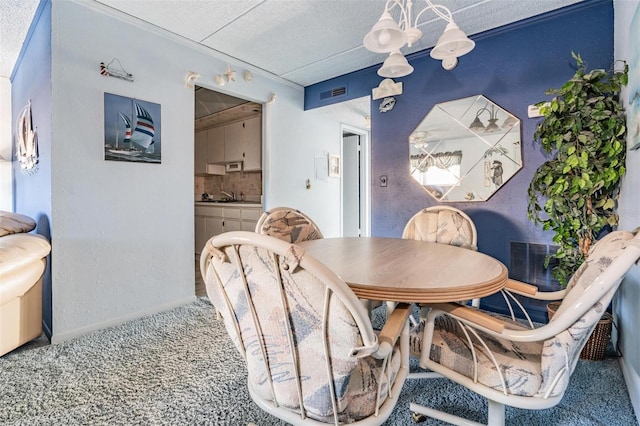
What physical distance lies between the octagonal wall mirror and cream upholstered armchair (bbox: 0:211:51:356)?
10.3 ft

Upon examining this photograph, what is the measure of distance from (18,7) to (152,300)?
244 cm

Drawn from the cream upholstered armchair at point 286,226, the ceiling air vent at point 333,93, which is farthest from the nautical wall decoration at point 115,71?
the ceiling air vent at point 333,93

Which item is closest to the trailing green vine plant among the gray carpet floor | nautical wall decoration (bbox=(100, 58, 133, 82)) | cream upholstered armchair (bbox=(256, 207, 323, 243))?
the gray carpet floor

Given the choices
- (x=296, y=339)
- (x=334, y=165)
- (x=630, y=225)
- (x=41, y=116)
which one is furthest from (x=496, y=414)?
(x=334, y=165)

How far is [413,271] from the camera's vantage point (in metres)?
1.25

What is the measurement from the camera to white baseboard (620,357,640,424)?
1453 mm

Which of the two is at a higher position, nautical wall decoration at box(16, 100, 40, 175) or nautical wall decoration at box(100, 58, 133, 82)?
nautical wall decoration at box(100, 58, 133, 82)

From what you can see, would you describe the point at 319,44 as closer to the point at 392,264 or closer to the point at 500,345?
the point at 392,264

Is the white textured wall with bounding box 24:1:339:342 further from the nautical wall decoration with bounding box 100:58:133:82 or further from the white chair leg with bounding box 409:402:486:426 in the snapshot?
the white chair leg with bounding box 409:402:486:426

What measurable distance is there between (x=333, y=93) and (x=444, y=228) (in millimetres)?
2358

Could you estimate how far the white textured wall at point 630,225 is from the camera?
1.57 meters

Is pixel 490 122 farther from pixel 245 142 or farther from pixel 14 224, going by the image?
pixel 14 224

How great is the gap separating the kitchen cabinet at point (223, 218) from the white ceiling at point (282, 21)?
1908 millimetres

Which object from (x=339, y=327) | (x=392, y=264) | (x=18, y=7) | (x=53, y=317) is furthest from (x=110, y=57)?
(x=339, y=327)
